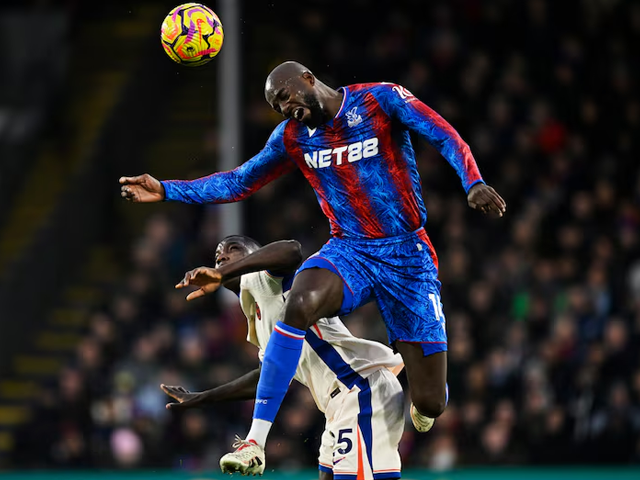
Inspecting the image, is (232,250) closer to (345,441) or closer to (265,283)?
(265,283)

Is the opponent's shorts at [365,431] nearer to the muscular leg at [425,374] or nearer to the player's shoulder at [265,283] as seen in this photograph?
the muscular leg at [425,374]

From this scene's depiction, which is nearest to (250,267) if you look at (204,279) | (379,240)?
(204,279)

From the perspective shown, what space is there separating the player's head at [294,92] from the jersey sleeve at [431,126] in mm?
421

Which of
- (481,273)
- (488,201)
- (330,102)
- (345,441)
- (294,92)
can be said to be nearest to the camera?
(488,201)

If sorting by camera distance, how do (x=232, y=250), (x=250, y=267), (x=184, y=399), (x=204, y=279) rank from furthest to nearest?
(x=184, y=399), (x=232, y=250), (x=250, y=267), (x=204, y=279)

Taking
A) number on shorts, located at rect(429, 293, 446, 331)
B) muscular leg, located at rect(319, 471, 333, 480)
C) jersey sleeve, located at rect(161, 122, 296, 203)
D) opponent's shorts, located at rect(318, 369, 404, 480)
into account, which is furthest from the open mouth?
muscular leg, located at rect(319, 471, 333, 480)

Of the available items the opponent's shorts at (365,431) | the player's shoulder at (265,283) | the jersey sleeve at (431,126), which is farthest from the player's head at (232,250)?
the jersey sleeve at (431,126)

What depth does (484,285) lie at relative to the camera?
44.1ft

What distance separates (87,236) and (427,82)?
5518 millimetres

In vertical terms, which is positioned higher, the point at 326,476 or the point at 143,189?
the point at 143,189

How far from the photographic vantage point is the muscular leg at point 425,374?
720 cm

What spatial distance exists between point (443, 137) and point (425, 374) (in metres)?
1.52

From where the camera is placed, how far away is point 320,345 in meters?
7.21

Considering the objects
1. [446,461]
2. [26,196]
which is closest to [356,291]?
[446,461]
